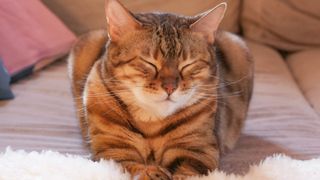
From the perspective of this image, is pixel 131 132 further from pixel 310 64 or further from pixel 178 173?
pixel 310 64

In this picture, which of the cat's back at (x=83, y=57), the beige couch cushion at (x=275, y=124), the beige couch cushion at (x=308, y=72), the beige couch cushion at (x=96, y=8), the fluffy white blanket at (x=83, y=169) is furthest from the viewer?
the beige couch cushion at (x=96, y=8)

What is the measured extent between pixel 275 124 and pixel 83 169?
0.58 metres

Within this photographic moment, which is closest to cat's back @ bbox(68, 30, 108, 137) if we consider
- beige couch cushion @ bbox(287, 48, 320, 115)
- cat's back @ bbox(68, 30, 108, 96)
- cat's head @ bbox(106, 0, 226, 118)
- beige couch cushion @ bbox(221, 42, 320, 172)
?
cat's back @ bbox(68, 30, 108, 96)

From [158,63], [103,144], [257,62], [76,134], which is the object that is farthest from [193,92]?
[257,62]

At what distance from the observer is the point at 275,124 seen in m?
1.40

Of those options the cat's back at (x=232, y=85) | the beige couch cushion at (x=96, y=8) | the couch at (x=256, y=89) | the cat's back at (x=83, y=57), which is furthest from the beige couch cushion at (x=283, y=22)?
the cat's back at (x=83, y=57)

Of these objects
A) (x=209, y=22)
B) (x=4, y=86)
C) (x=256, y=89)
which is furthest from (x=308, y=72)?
(x=4, y=86)

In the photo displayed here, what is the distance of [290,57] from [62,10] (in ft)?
2.84

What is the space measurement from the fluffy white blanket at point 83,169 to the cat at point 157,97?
59mm

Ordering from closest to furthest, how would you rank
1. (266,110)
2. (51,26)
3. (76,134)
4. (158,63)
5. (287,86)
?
(158,63)
(76,134)
(266,110)
(287,86)
(51,26)

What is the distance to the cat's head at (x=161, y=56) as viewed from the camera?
3.53ft

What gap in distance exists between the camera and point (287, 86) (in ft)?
5.40

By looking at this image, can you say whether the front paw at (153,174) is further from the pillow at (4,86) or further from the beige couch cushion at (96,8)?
the beige couch cushion at (96,8)

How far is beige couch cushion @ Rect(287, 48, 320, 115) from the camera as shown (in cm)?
160
